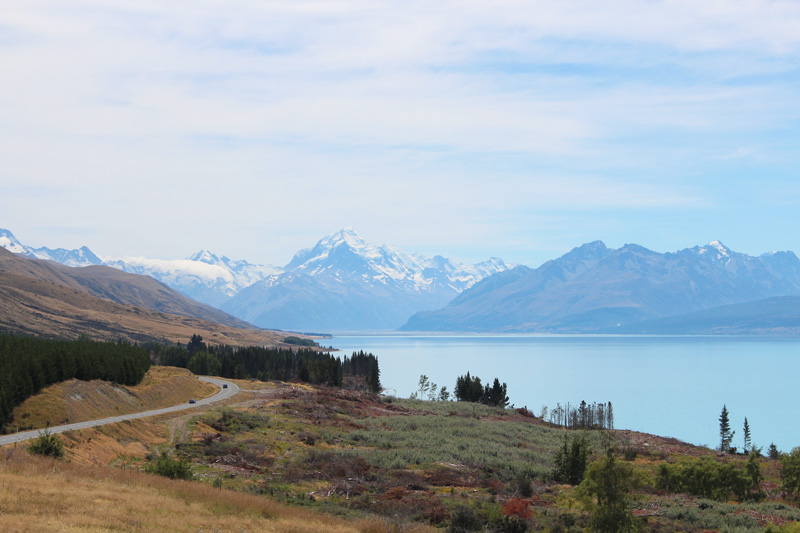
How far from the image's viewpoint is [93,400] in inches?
2062

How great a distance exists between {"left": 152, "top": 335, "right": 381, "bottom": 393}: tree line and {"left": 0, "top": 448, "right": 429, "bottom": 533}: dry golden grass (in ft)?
331

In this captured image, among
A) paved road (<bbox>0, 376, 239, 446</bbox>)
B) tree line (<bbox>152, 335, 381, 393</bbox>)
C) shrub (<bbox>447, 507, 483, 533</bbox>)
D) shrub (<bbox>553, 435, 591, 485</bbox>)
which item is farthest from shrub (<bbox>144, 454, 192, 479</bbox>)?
tree line (<bbox>152, 335, 381, 393</bbox>)

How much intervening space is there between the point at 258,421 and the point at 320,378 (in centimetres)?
7510

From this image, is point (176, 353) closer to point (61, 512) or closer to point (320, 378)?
point (320, 378)

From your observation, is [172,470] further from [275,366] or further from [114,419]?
[275,366]

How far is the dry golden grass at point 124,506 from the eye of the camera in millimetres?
18281

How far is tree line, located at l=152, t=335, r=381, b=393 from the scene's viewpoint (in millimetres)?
130500

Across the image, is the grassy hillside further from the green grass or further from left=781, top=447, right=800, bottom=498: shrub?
left=781, top=447, right=800, bottom=498: shrub

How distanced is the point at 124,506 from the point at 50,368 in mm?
36769

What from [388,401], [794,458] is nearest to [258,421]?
[794,458]

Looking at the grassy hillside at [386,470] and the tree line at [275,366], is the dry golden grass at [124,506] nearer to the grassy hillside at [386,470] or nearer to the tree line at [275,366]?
the grassy hillside at [386,470]

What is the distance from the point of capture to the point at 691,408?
16962 centimetres

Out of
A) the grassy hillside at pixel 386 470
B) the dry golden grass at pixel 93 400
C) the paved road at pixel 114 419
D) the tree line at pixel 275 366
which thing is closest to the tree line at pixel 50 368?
the dry golden grass at pixel 93 400

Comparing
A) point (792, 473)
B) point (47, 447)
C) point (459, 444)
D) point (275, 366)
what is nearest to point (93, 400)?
point (47, 447)
